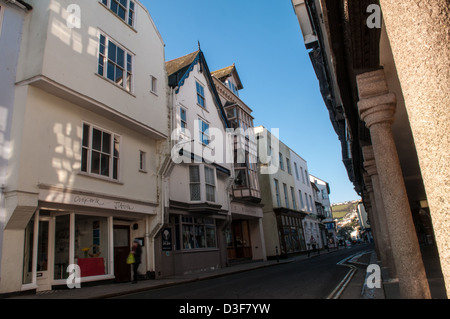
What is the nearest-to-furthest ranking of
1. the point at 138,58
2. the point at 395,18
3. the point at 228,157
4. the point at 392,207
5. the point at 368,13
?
the point at 395,18, the point at 368,13, the point at 392,207, the point at 138,58, the point at 228,157

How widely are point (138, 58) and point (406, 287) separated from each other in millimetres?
13734

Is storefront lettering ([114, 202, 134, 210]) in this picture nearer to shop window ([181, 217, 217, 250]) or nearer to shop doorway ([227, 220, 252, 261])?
shop window ([181, 217, 217, 250])

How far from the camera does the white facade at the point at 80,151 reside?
30.6 ft

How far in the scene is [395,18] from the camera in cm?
193

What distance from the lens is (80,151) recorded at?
11000 mm

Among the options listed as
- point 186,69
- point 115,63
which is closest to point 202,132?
point 186,69

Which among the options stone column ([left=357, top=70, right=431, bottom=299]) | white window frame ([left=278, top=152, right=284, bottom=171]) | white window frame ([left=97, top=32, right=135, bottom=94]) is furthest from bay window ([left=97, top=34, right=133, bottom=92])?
white window frame ([left=278, top=152, right=284, bottom=171])

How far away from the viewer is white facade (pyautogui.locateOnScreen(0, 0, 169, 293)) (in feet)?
30.6

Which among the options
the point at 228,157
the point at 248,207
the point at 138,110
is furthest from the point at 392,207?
the point at 248,207

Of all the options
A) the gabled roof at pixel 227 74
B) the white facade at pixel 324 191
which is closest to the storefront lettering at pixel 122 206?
the gabled roof at pixel 227 74

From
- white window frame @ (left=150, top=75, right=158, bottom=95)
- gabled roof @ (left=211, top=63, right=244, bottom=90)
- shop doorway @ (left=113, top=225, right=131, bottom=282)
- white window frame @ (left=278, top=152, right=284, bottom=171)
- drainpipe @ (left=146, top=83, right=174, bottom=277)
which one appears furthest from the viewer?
white window frame @ (left=278, top=152, right=284, bottom=171)

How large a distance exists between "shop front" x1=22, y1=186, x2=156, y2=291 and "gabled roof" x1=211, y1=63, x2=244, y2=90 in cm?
1661

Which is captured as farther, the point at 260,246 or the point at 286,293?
the point at 260,246

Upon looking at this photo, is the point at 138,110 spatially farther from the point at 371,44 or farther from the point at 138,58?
the point at 371,44
